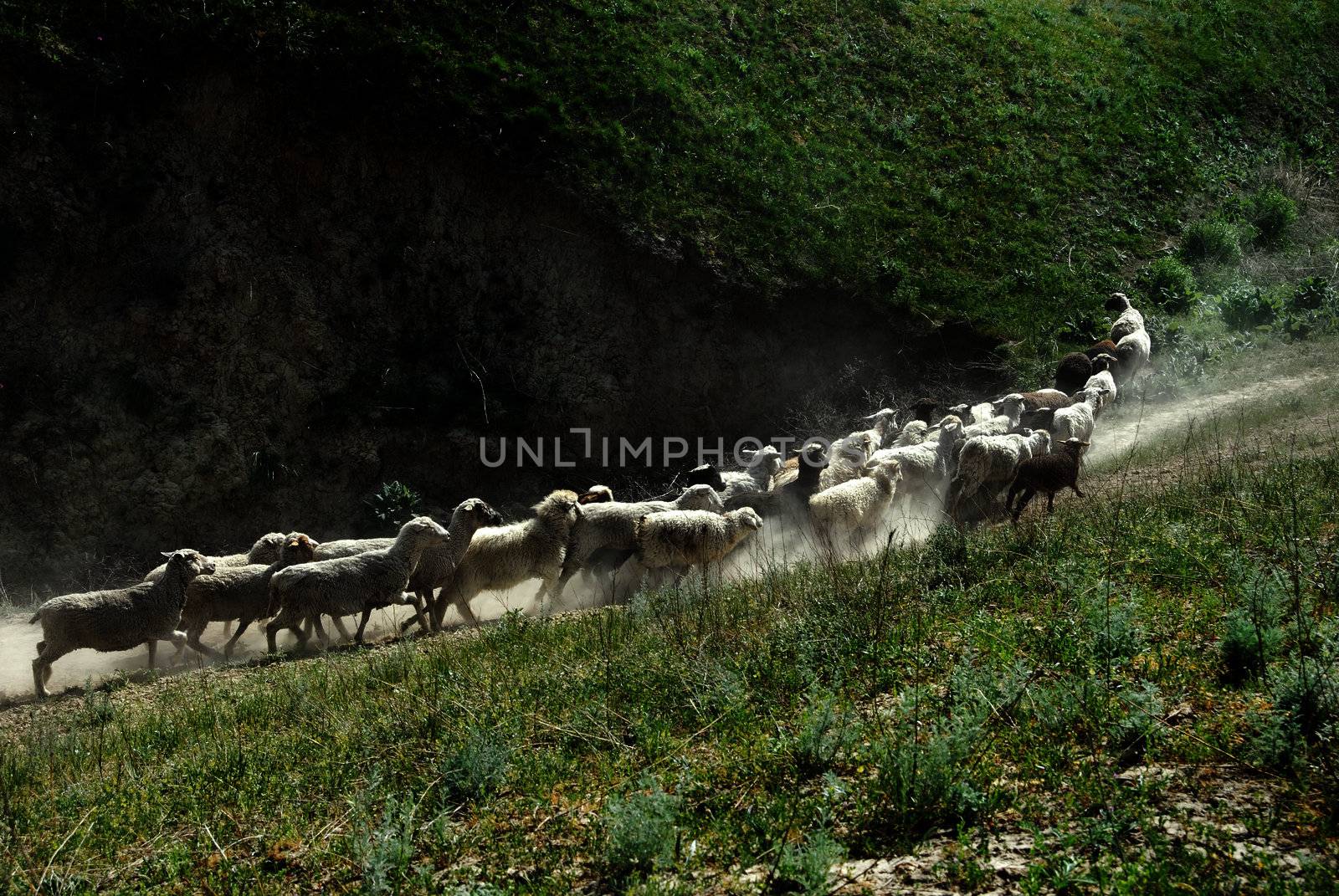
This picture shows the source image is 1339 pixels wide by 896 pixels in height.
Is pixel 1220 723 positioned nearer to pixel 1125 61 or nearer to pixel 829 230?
pixel 829 230

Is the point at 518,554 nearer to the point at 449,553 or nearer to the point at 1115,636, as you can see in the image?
the point at 449,553

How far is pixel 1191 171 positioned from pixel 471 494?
20.9 m

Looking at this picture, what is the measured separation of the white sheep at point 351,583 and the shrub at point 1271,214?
22.8 metres

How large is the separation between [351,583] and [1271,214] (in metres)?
24.5

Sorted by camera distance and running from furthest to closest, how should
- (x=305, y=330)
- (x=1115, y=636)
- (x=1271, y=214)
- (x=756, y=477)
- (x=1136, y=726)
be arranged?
(x=1271, y=214), (x=305, y=330), (x=756, y=477), (x=1115, y=636), (x=1136, y=726)

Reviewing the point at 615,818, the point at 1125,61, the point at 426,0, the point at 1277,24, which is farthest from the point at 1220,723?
the point at 1277,24

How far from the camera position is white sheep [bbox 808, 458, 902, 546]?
12.4 m

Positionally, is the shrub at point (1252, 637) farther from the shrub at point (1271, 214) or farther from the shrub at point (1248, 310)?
the shrub at point (1271, 214)

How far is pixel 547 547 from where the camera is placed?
1248cm

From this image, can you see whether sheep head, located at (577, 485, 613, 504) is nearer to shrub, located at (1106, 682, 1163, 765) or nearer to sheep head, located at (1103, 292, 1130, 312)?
shrub, located at (1106, 682, 1163, 765)

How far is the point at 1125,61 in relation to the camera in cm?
2888

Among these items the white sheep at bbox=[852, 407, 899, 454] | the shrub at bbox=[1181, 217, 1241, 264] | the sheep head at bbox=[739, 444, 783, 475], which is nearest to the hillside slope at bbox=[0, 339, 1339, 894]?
the sheep head at bbox=[739, 444, 783, 475]

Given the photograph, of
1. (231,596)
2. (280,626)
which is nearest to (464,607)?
(280,626)

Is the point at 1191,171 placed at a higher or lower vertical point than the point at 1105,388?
higher
